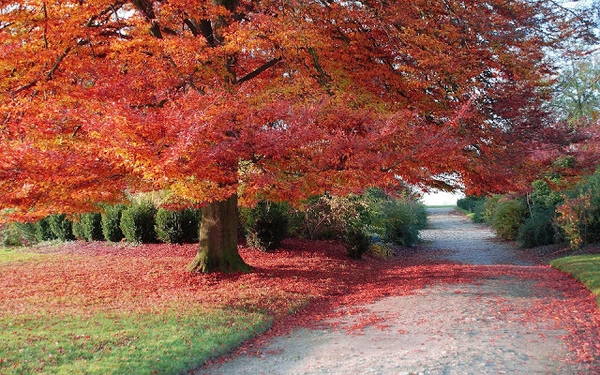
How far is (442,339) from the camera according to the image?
6.29 m

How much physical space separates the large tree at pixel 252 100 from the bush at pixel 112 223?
7008 mm

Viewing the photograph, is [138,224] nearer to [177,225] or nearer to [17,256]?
[177,225]

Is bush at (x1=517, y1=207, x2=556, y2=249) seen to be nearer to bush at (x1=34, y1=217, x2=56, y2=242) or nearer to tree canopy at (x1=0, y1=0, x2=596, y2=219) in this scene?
tree canopy at (x1=0, y1=0, x2=596, y2=219)

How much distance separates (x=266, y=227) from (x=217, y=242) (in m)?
3.76

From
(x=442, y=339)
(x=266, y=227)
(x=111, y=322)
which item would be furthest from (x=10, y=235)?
(x=442, y=339)

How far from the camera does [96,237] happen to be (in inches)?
714

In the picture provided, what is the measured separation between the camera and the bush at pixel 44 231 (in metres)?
19.1

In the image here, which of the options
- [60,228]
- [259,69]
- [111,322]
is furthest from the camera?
[60,228]

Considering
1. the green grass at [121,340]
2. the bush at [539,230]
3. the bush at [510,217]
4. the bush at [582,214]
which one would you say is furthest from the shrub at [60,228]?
the bush at [510,217]

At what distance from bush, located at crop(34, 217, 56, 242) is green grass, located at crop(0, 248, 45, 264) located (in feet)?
6.55

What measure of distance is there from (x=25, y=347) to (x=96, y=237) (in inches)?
507

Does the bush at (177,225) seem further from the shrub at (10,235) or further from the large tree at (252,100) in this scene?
the shrub at (10,235)

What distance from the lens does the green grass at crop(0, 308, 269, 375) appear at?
5.38m

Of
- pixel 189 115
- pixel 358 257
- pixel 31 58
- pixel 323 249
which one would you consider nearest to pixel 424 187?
pixel 358 257
